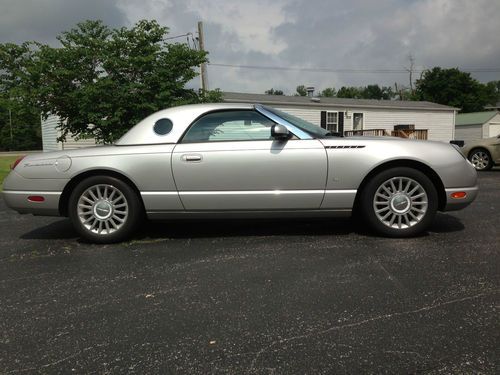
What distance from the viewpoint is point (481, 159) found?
11.9 m

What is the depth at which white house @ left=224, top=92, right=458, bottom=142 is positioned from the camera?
78.5ft

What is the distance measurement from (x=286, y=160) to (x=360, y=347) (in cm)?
223

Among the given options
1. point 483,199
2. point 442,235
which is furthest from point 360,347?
point 483,199

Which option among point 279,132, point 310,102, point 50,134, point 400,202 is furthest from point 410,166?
Result: point 50,134

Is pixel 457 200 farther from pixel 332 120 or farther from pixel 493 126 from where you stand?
pixel 493 126

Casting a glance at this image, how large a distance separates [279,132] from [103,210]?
6.33 ft

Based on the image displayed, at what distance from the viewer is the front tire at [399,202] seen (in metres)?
4.20

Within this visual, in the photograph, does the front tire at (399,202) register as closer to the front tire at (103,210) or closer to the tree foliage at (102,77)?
the front tire at (103,210)

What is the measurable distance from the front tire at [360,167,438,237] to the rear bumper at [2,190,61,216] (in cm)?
310

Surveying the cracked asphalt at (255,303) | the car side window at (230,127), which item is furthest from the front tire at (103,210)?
the car side window at (230,127)

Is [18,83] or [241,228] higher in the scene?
[18,83]

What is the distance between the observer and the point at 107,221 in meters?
4.34

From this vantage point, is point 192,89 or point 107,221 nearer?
point 107,221

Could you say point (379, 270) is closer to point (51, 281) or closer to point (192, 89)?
point (51, 281)
